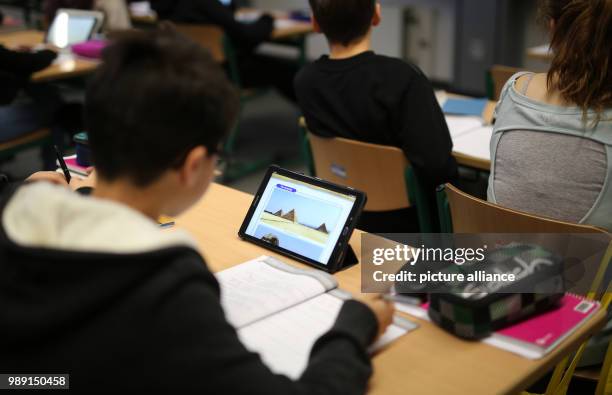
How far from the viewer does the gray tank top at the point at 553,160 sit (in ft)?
5.38

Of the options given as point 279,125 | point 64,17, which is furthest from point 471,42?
point 64,17

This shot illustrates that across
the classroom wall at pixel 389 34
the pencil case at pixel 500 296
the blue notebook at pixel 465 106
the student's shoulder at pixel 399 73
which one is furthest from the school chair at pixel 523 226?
the classroom wall at pixel 389 34

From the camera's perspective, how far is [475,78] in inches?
206

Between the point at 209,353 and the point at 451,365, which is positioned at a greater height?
the point at 209,353

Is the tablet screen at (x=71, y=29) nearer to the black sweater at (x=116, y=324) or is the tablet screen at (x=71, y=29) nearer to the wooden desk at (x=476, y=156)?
A: the wooden desk at (x=476, y=156)

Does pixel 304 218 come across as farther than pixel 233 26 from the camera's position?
No

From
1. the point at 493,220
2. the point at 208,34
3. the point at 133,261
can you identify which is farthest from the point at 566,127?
the point at 208,34

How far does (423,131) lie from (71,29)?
286 cm

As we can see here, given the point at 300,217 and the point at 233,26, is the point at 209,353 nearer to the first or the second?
the point at 300,217

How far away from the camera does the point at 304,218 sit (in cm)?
146

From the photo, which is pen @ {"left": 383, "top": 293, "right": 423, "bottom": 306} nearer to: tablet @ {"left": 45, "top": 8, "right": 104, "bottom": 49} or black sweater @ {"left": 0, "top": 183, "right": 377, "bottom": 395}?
black sweater @ {"left": 0, "top": 183, "right": 377, "bottom": 395}

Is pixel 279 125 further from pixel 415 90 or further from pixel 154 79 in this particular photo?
pixel 154 79

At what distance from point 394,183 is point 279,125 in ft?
10.0

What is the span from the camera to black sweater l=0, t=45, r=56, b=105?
10.6ft
